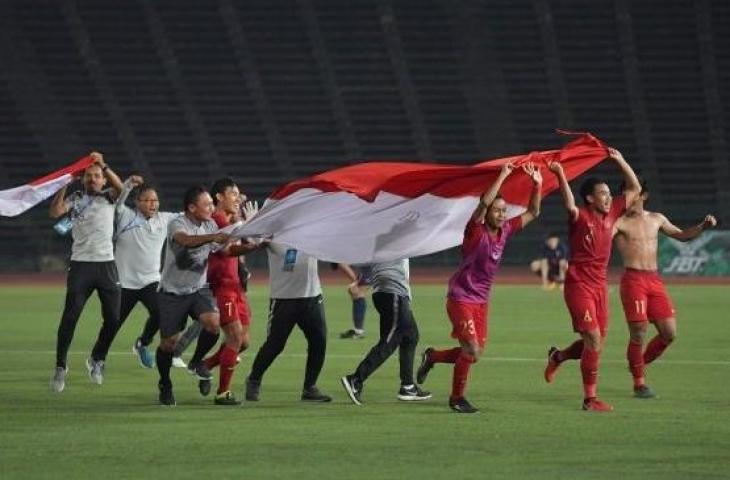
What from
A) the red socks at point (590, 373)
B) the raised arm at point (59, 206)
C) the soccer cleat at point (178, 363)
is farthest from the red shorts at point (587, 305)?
the soccer cleat at point (178, 363)

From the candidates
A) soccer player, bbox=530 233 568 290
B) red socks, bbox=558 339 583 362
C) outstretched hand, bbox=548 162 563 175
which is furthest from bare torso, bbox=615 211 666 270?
soccer player, bbox=530 233 568 290

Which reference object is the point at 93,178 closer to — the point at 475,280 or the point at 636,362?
the point at 475,280

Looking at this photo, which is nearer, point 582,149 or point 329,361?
point 582,149

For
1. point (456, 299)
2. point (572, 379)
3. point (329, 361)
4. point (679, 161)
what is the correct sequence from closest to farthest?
point (456, 299), point (572, 379), point (329, 361), point (679, 161)

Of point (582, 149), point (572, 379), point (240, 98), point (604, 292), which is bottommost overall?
point (572, 379)

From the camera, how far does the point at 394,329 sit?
14891mm

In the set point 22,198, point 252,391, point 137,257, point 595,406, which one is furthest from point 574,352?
point 22,198

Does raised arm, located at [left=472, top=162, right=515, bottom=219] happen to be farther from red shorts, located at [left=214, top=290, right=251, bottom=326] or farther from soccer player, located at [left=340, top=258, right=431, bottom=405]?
red shorts, located at [left=214, top=290, right=251, bottom=326]

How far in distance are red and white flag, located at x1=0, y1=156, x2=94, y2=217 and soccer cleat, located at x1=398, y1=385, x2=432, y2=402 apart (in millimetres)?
4168

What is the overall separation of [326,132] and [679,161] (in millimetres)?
10885

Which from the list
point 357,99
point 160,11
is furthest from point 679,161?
point 160,11

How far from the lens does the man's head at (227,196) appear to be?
14703mm

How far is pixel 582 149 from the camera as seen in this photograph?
14.8 m

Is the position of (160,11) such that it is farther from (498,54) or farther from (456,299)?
(456,299)
